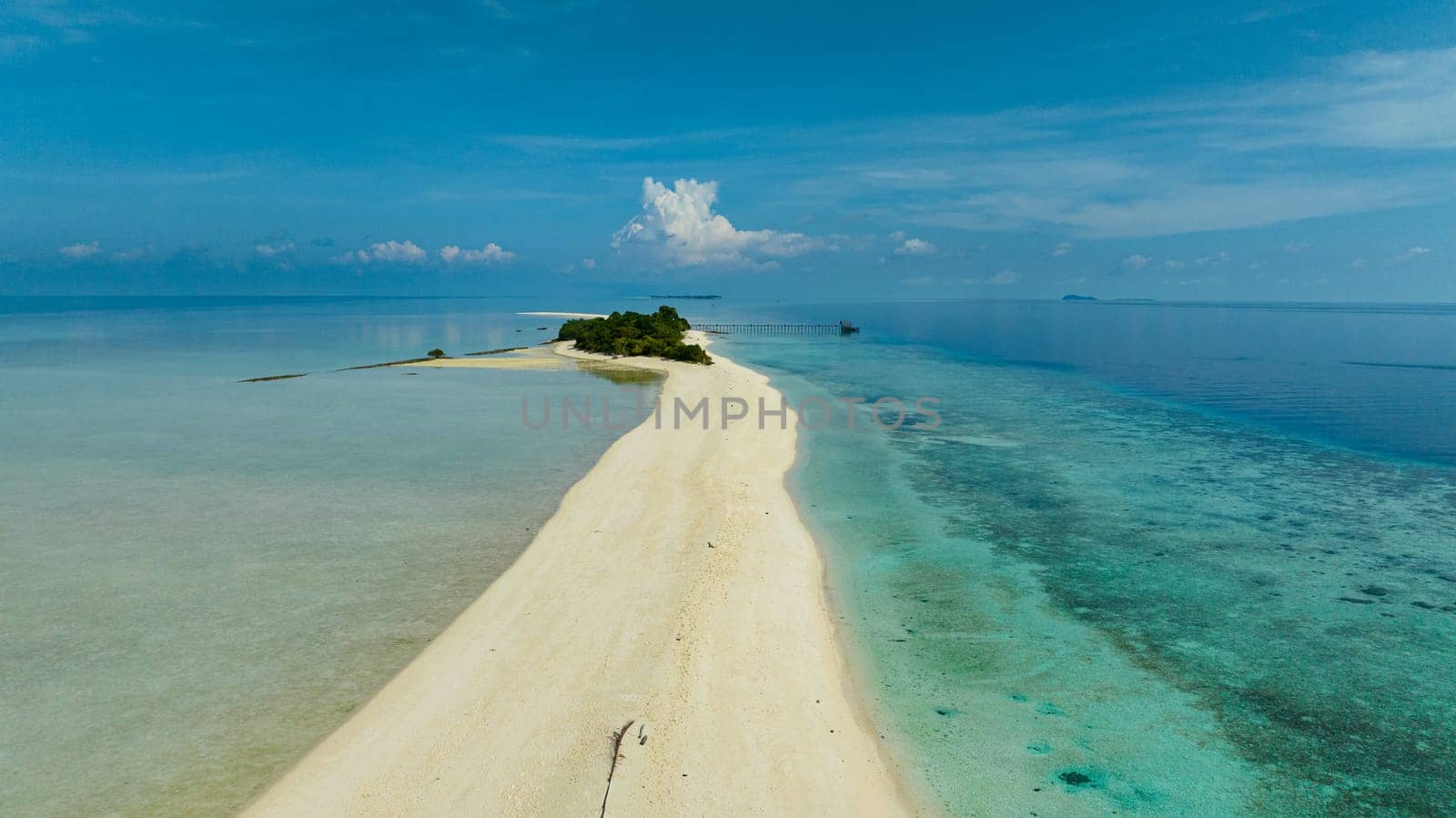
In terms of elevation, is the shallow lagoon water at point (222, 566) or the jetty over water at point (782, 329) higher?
the jetty over water at point (782, 329)

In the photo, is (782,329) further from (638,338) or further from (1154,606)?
(1154,606)

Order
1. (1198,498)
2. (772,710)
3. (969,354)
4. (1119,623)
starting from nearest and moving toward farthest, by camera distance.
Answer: (772,710), (1119,623), (1198,498), (969,354)

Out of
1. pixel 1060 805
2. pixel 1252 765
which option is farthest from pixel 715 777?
pixel 1252 765

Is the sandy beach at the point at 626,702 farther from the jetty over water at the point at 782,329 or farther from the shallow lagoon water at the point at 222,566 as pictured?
the jetty over water at the point at 782,329

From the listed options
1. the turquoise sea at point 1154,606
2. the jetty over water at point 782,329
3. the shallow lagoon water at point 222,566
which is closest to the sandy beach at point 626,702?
the shallow lagoon water at point 222,566

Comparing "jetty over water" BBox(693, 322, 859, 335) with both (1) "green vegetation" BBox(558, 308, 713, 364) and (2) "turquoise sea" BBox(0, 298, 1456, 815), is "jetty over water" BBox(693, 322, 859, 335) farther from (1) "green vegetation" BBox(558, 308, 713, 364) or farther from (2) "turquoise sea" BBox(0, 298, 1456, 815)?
(2) "turquoise sea" BBox(0, 298, 1456, 815)

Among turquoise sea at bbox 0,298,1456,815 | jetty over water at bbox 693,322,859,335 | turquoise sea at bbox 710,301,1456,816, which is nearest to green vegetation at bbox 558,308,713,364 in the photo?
turquoise sea at bbox 0,298,1456,815

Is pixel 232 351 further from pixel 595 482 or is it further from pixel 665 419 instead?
pixel 595 482
